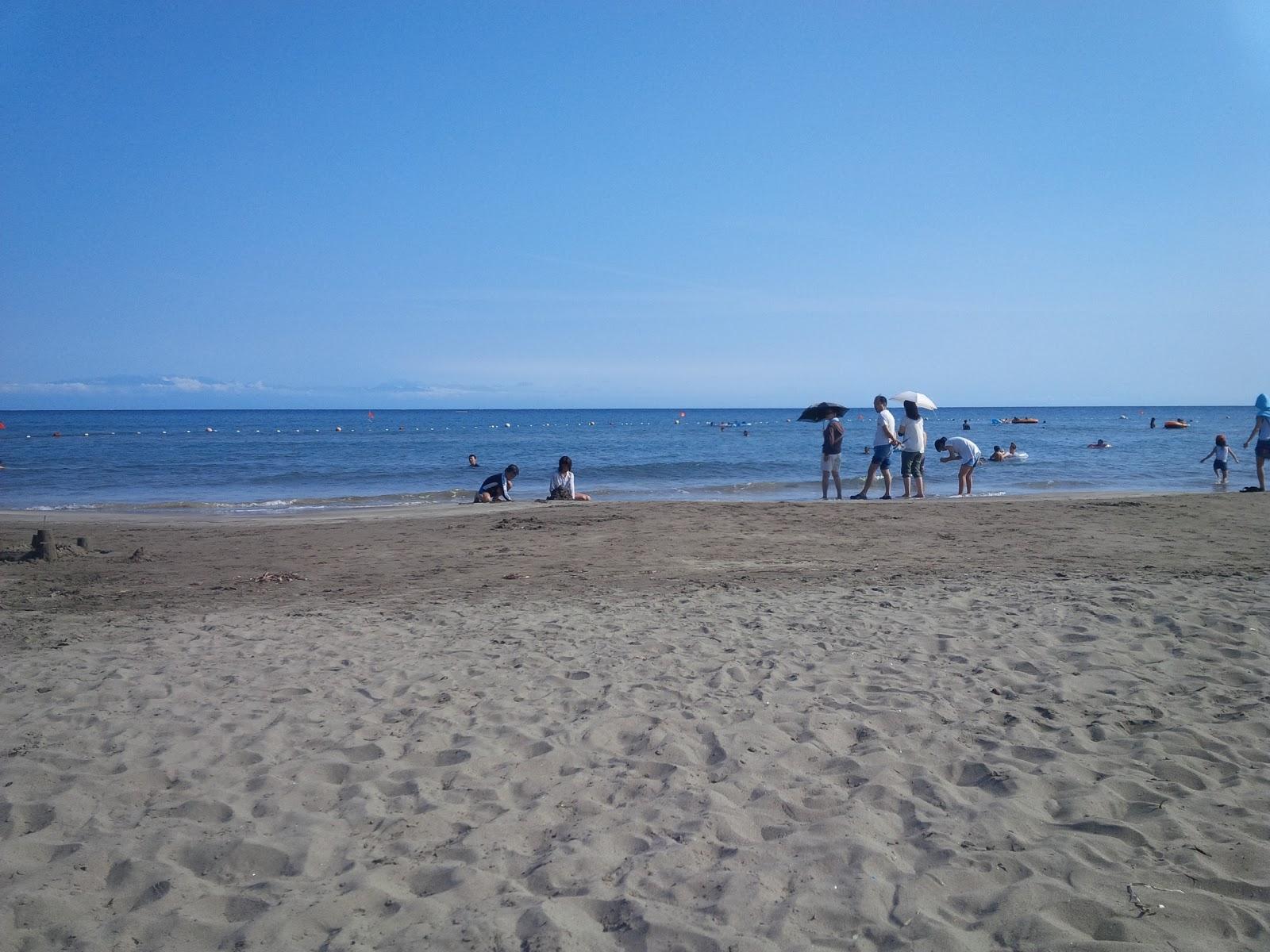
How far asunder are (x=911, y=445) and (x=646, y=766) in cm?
1214

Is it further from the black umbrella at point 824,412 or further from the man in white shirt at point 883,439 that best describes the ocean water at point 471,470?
the man in white shirt at point 883,439

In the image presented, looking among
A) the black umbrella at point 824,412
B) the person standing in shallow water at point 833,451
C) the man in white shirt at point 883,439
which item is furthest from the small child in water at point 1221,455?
the person standing in shallow water at point 833,451

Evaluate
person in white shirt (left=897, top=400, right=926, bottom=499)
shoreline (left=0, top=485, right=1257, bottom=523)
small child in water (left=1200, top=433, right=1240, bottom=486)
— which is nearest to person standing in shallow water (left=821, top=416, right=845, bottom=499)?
shoreline (left=0, top=485, right=1257, bottom=523)

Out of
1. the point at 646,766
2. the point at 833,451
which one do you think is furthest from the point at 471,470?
the point at 646,766

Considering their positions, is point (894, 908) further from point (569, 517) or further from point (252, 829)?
point (569, 517)

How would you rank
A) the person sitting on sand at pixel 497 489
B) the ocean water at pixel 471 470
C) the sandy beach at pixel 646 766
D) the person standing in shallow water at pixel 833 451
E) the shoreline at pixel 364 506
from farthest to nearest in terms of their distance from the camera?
1. the ocean water at pixel 471 470
2. the person sitting on sand at pixel 497 489
3. the person standing in shallow water at pixel 833 451
4. the shoreline at pixel 364 506
5. the sandy beach at pixel 646 766

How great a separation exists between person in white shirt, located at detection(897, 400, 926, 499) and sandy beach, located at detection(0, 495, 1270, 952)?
6.97m

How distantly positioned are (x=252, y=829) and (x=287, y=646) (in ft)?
8.64

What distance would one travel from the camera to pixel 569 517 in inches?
500

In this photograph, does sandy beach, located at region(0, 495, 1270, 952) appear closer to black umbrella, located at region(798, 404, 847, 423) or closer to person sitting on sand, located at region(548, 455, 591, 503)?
person sitting on sand, located at region(548, 455, 591, 503)

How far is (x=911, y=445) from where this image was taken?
1498 cm

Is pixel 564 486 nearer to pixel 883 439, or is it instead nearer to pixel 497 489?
pixel 497 489

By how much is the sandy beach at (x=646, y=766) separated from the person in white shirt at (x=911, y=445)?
6.97 meters

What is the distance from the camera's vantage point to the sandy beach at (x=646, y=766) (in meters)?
2.92
